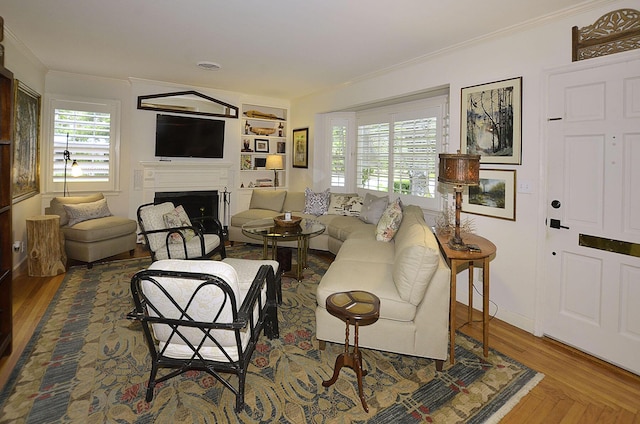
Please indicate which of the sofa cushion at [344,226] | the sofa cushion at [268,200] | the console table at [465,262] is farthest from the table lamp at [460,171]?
the sofa cushion at [268,200]

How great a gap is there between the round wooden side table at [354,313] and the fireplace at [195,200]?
4.79 meters

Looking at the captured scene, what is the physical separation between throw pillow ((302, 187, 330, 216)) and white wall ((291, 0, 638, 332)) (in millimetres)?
2646

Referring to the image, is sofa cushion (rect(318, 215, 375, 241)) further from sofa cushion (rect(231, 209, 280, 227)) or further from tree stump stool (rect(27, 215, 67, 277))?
tree stump stool (rect(27, 215, 67, 277))

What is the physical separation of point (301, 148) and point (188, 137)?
215 centimetres

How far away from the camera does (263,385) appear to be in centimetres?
226

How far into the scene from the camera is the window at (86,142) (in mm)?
5215

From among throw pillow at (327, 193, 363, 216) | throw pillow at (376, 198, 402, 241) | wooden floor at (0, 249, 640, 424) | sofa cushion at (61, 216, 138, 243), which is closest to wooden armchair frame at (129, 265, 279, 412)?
wooden floor at (0, 249, 640, 424)

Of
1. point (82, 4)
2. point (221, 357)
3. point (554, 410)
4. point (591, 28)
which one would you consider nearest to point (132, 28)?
point (82, 4)

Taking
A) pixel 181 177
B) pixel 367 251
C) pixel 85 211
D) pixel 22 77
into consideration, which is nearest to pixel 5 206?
pixel 85 211

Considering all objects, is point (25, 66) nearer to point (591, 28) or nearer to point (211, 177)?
point (211, 177)

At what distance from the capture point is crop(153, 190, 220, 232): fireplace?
19.9ft

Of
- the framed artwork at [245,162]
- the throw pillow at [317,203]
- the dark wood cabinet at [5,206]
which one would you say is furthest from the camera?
the framed artwork at [245,162]

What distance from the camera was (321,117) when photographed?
21.5 ft

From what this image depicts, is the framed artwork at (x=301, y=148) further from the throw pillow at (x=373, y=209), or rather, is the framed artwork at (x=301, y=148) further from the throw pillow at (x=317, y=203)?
the throw pillow at (x=373, y=209)
